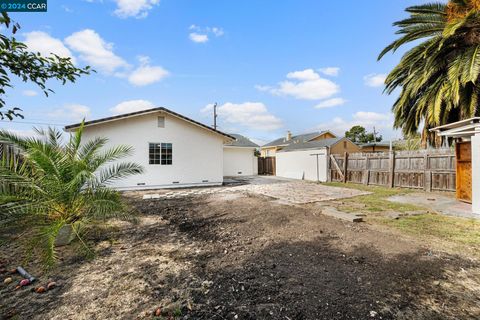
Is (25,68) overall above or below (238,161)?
above

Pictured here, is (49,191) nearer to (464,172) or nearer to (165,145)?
(165,145)

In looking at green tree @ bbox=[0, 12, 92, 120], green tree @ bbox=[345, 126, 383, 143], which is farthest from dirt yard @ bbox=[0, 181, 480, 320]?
green tree @ bbox=[345, 126, 383, 143]

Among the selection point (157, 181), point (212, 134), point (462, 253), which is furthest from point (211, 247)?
point (212, 134)

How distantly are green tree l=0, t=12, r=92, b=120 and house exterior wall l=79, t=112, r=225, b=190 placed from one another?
8.74 m

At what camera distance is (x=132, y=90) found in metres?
14.3

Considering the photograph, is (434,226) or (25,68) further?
(434,226)

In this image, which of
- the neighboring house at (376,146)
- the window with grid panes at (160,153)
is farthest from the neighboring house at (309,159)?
the window with grid panes at (160,153)

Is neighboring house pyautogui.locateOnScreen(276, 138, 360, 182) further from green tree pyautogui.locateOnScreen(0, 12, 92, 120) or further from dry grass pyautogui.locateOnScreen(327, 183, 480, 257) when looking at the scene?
green tree pyautogui.locateOnScreen(0, 12, 92, 120)

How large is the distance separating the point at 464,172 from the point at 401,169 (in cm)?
409

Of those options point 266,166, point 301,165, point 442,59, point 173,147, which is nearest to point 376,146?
point 266,166

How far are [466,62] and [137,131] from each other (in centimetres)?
1411

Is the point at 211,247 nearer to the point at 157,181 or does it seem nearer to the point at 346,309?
the point at 346,309

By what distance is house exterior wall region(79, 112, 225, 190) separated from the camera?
37.6ft

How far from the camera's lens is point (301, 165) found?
18562mm
